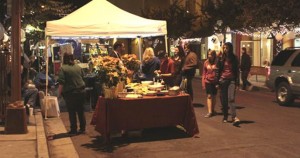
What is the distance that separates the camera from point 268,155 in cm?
763

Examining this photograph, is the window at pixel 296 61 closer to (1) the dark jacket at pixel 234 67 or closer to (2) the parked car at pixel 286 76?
(2) the parked car at pixel 286 76

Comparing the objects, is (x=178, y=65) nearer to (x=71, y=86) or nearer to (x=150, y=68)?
(x=150, y=68)

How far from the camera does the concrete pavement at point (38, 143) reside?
25.8 ft

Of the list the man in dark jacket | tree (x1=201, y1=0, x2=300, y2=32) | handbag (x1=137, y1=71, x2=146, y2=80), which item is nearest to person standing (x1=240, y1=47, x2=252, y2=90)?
the man in dark jacket

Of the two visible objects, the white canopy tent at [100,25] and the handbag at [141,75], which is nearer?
the white canopy tent at [100,25]

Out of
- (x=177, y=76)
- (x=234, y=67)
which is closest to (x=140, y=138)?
(x=234, y=67)

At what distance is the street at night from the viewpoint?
7969 mm

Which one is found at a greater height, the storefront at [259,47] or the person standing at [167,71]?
the storefront at [259,47]

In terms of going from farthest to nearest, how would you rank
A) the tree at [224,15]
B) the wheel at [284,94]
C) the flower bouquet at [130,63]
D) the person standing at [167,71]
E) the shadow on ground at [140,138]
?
the tree at [224,15] < the wheel at [284,94] < the person standing at [167,71] < the flower bouquet at [130,63] < the shadow on ground at [140,138]

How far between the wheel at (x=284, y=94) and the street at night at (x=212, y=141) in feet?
8.31

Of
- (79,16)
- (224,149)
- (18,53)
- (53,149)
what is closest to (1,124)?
(18,53)

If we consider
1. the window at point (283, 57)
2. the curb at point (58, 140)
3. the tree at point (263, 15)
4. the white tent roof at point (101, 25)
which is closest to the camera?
the curb at point (58, 140)

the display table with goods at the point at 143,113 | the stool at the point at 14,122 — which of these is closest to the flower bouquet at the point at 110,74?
the display table with goods at the point at 143,113

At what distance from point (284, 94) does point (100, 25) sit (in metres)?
6.10
